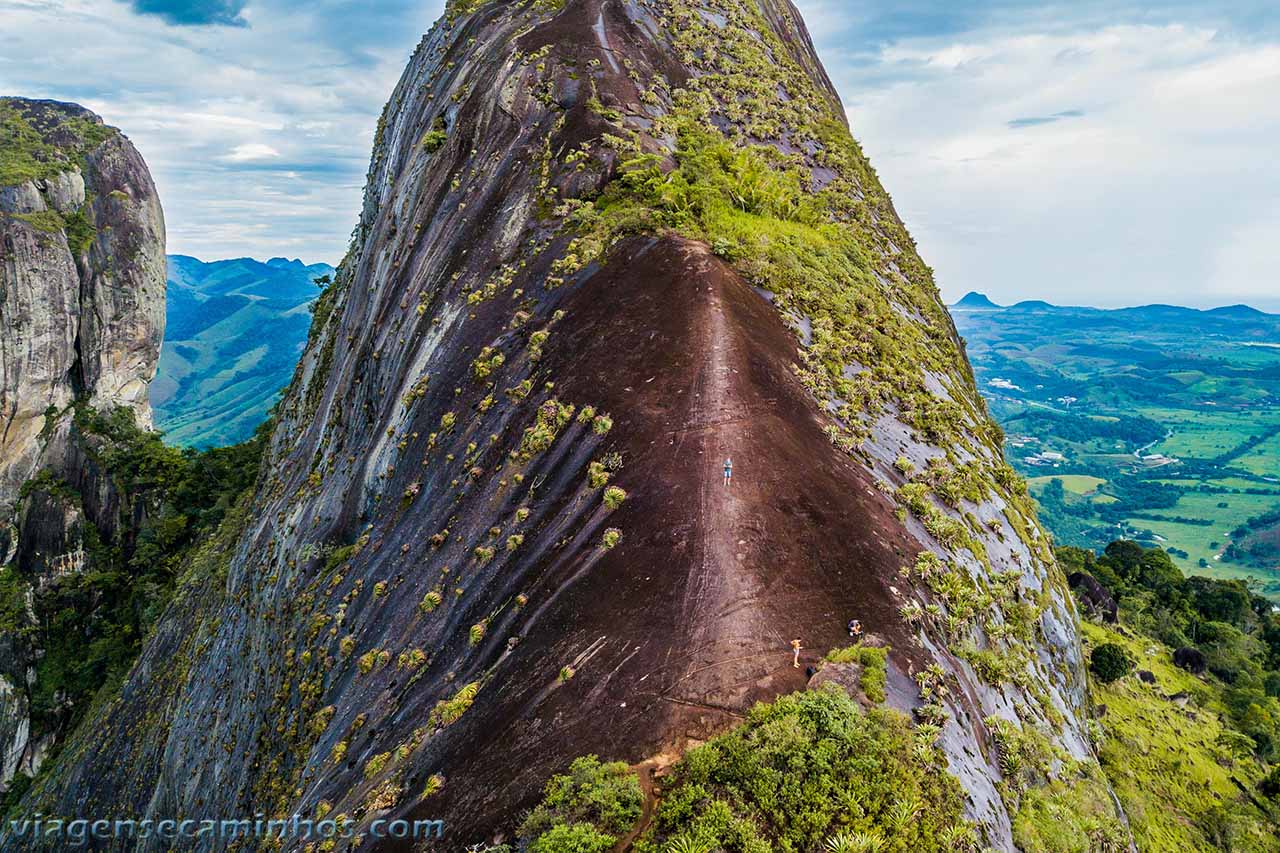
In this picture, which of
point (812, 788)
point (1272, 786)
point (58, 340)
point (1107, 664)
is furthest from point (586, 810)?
point (58, 340)

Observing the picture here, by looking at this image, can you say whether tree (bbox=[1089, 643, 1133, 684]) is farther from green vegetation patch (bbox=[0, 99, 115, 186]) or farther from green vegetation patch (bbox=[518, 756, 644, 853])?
green vegetation patch (bbox=[0, 99, 115, 186])

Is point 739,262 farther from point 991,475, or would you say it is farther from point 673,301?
point 991,475

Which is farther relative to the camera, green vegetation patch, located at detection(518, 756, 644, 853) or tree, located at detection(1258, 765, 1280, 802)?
tree, located at detection(1258, 765, 1280, 802)

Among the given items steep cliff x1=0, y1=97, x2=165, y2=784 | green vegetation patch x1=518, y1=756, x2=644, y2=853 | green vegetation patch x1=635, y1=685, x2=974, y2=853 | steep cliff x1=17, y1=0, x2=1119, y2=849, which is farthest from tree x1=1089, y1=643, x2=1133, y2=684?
steep cliff x1=0, y1=97, x2=165, y2=784

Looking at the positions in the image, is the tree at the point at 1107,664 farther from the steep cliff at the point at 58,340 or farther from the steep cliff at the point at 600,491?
the steep cliff at the point at 58,340

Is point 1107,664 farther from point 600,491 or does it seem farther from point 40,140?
point 40,140

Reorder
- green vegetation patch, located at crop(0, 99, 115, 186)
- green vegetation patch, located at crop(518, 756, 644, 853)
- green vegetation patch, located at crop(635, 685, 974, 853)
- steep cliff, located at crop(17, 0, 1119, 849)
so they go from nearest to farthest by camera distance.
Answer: green vegetation patch, located at crop(635, 685, 974, 853)
green vegetation patch, located at crop(518, 756, 644, 853)
steep cliff, located at crop(17, 0, 1119, 849)
green vegetation patch, located at crop(0, 99, 115, 186)

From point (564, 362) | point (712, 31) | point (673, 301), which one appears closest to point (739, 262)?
point (673, 301)
